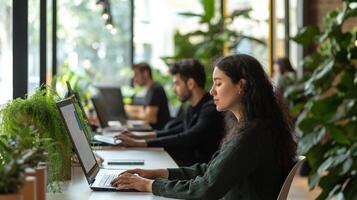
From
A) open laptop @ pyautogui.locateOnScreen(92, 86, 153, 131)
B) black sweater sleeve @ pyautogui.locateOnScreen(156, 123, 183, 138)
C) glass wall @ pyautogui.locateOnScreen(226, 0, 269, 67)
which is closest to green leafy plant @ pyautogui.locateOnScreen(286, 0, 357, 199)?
black sweater sleeve @ pyautogui.locateOnScreen(156, 123, 183, 138)

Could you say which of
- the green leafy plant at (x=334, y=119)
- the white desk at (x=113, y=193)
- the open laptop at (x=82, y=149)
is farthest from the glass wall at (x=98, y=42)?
the green leafy plant at (x=334, y=119)

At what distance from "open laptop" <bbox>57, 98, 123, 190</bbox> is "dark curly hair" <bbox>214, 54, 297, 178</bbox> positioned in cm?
58

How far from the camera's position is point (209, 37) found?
9.43m

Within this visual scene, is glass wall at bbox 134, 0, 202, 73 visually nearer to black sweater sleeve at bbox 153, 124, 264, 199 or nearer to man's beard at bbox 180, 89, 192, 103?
man's beard at bbox 180, 89, 192, 103

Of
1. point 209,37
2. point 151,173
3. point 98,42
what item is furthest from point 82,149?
point 98,42

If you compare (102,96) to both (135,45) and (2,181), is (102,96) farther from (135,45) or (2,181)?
(2,181)

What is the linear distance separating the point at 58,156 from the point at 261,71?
36.3 inches

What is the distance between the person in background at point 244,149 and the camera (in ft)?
9.19

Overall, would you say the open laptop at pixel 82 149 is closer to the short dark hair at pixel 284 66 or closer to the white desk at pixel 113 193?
the white desk at pixel 113 193

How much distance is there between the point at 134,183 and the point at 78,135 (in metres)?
0.38

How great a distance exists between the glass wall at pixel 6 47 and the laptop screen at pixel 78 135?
3.48 feet

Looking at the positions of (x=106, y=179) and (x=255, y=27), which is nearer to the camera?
(x=106, y=179)

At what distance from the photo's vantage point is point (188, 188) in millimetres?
2852

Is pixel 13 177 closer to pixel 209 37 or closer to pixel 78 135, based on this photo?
pixel 78 135
